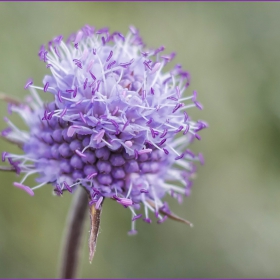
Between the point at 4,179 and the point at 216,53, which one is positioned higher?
the point at 216,53

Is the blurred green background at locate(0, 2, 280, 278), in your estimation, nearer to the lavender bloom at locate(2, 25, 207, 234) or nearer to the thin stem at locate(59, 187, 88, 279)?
the thin stem at locate(59, 187, 88, 279)

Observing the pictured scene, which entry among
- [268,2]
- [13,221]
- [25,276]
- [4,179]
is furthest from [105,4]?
[25,276]

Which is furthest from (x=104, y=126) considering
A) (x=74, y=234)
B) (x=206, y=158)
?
(x=206, y=158)

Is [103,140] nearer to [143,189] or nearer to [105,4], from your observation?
[143,189]

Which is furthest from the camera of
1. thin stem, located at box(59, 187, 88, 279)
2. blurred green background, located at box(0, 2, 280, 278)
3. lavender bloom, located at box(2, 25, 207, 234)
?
blurred green background, located at box(0, 2, 280, 278)

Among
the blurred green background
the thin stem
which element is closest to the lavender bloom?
the thin stem

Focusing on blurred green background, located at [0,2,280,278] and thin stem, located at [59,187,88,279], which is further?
blurred green background, located at [0,2,280,278]
